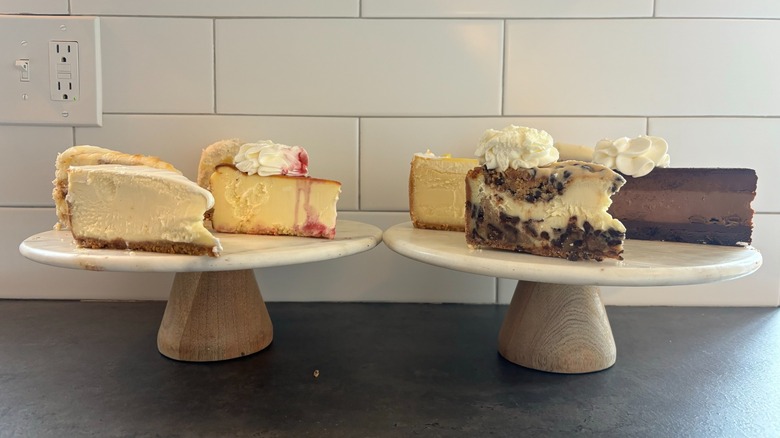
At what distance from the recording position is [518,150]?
85 cm

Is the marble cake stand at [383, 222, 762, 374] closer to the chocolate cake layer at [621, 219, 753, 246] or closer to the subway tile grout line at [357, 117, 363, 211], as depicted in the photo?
the chocolate cake layer at [621, 219, 753, 246]

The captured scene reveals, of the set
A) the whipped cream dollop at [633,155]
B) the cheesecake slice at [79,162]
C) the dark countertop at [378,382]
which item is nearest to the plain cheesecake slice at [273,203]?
the cheesecake slice at [79,162]

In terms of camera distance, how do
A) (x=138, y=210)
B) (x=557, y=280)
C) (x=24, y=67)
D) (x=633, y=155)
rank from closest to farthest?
1. (x=557, y=280)
2. (x=138, y=210)
3. (x=633, y=155)
4. (x=24, y=67)

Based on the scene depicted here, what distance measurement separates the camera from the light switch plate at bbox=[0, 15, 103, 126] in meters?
1.15

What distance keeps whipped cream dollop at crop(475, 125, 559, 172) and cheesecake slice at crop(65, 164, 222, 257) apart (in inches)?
17.4

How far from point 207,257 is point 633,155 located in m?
0.75

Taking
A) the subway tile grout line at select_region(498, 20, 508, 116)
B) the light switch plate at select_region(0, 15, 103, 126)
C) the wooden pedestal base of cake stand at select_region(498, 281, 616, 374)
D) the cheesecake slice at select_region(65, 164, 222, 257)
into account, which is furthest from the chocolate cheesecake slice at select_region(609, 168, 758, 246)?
the light switch plate at select_region(0, 15, 103, 126)

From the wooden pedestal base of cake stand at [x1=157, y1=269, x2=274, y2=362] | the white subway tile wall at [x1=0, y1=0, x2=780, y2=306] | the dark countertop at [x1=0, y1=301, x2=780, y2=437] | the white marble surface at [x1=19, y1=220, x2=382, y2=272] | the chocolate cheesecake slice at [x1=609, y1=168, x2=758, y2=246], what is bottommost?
the dark countertop at [x1=0, y1=301, x2=780, y2=437]

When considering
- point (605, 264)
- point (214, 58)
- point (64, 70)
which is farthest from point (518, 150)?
point (64, 70)

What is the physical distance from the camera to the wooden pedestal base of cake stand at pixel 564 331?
88cm

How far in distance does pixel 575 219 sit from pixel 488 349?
297 mm

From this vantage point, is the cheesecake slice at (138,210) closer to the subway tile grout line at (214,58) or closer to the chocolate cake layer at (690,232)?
the subway tile grout line at (214,58)

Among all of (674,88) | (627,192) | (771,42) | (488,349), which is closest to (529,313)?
(488,349)

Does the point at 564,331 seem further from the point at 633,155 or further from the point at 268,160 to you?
the point at 268,160
